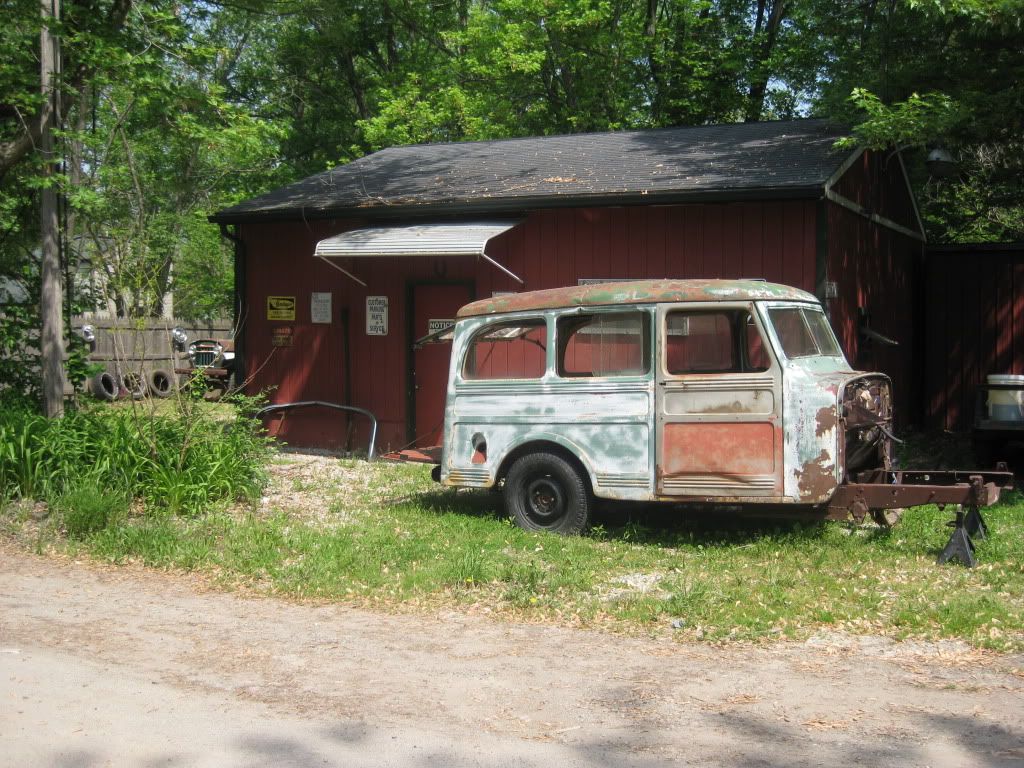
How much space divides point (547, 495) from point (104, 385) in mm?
16019

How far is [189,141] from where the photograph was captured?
12953 mm

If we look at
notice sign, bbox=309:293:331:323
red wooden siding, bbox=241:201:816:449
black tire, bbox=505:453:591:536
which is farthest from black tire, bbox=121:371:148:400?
notice sign, bbox=309:293:331:323

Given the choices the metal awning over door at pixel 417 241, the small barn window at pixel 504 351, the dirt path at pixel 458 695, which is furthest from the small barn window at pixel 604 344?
the metal awning over door at pixel 417 241

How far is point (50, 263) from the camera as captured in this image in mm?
11180

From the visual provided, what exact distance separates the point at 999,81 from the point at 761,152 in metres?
2.83

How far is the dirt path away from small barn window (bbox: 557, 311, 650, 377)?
276 cm

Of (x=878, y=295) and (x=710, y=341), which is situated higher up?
(x=878, y=295)

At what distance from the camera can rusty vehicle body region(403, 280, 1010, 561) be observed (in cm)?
766

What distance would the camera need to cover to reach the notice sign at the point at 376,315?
13.9 metres

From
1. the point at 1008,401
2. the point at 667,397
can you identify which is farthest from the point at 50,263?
the point at 1008,401

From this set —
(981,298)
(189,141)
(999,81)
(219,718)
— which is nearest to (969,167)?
(981,298)

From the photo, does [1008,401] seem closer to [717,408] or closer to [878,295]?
[878,295]

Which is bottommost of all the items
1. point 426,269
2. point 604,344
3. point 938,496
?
point 938,496

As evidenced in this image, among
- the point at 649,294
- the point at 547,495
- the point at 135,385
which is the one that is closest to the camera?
the point at 649,294
